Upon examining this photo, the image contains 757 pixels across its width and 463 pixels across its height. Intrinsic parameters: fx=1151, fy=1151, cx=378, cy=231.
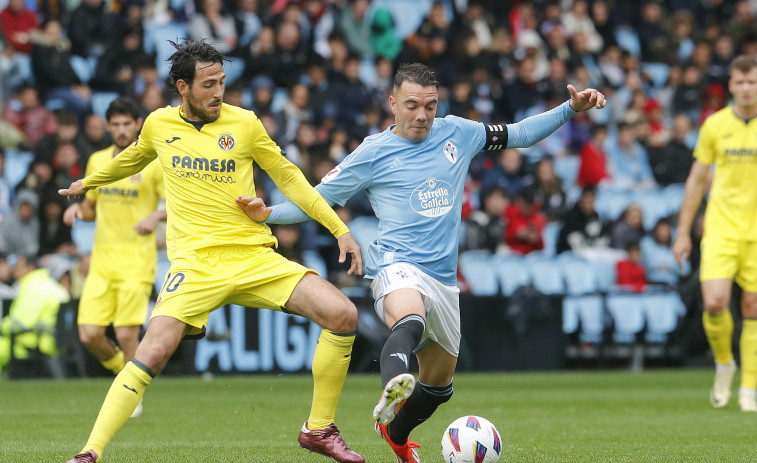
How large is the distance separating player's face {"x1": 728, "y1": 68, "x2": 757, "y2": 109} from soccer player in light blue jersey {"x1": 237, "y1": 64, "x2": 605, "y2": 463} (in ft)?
11.7

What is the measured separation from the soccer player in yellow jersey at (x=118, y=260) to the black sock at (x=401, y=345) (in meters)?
4.67

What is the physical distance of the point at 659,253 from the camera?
57.4 ft

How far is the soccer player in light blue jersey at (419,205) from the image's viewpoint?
22.7ft

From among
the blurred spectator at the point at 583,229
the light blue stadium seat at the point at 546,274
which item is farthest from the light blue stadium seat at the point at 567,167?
the light blue stadium seat at the point at 546,274

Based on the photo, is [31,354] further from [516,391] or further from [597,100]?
[597,100]

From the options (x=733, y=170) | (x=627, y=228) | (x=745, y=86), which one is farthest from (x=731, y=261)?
(x=627, y=228)

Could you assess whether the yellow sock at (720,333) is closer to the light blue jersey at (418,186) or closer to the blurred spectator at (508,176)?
the light blue jersey at (418,186)

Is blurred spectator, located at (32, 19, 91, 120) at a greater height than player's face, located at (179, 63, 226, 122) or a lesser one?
greater

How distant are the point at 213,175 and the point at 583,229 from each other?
36.5 feet

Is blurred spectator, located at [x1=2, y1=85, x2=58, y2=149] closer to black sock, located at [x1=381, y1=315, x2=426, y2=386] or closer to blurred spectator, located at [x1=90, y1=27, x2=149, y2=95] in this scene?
blurred spectator, located at [x1=90, y1=27, x2=149, y2=95]

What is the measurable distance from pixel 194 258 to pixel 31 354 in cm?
854

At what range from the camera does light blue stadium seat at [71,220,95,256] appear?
15.9m

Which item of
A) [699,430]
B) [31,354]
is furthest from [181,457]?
[31,354]

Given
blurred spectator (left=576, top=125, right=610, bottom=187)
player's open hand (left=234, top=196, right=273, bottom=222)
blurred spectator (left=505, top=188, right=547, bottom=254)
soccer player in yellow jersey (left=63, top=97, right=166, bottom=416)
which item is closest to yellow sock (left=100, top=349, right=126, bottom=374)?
soccer player in yellow jersey (left=63, top=97, right=166, bottom=416)
